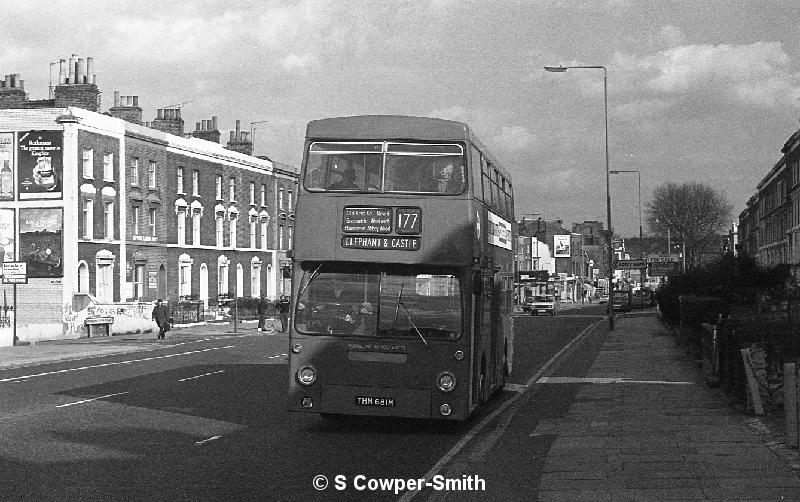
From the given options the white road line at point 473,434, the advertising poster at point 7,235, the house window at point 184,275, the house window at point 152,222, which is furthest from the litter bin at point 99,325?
the white road line at point 473,434

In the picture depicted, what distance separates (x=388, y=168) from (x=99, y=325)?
37524 millimetres

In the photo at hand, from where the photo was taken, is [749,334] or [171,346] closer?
[749,334]

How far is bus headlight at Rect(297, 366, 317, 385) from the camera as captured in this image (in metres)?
14.5

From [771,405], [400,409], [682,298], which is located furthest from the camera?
[682,298]

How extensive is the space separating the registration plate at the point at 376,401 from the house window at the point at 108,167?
4209cm

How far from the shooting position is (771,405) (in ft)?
52.4

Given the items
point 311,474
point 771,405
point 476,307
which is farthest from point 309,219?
point 771,405

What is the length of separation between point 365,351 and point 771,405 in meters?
6.37

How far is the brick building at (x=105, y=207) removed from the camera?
50406mm

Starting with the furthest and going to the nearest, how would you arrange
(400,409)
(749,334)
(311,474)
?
(749,334), (400,409), (311,474)

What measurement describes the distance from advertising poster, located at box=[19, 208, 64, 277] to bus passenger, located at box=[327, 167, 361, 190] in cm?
3837

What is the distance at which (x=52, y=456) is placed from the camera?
1206 cm

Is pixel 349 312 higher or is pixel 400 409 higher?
pixel 349 312

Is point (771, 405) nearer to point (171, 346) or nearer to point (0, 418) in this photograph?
point (0, 418)
